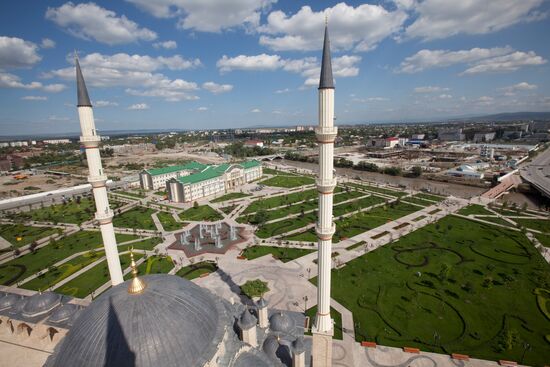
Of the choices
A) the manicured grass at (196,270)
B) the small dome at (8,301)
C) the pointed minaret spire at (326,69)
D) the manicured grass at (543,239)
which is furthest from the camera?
the manicured grass at (543,239)

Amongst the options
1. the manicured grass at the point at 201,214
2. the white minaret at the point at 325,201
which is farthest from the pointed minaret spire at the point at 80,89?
the manicured grass at the point at 201,214

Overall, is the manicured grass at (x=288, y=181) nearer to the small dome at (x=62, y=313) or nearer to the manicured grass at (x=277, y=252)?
the manicured grass at (x=277, y=252)

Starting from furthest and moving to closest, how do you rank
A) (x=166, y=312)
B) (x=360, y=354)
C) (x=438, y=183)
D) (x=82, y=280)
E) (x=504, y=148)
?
(x=504, y=148), (x=438, y=183), (x=82, y=280), (x=360, y=354), (x=166, y=312)

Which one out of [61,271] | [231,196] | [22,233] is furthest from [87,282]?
[231,196]

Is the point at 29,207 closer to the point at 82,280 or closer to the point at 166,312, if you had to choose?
the point at 82,280

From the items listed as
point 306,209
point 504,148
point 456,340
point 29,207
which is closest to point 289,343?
point 456,340

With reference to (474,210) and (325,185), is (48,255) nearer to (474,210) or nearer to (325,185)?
(325,185)

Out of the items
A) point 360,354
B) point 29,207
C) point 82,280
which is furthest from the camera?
point 29,207
